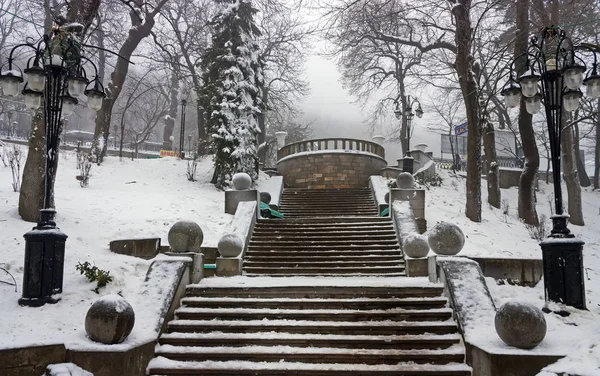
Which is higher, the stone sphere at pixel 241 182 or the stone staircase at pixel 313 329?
the stone sphere at pixel 241 182

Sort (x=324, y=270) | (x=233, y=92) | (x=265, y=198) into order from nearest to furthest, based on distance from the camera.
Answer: (x=324, y=270) < (x=265, y=198) < (x=233, y=92)

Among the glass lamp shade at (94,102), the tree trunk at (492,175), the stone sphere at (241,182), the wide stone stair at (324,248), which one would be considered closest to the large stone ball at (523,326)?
the wide stone stair at (324,248)

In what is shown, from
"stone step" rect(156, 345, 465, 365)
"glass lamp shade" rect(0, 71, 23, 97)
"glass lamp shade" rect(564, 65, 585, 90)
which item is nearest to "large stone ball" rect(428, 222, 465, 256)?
"stone step" rect(156, 345, 465, 365)

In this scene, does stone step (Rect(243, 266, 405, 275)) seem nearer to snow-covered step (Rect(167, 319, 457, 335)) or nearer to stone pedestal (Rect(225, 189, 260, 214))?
snow-covered step (Rect(167, 319, 457, 335))

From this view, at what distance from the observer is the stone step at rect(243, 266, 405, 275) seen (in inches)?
363

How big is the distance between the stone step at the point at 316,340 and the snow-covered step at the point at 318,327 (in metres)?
0.13

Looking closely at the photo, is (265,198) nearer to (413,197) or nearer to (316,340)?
(413,197)

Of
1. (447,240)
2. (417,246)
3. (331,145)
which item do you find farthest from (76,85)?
(331,145)

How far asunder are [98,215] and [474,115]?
424 inches

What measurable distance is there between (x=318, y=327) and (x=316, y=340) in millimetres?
281

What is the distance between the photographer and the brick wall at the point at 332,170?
782 inches

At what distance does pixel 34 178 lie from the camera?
8.74 metres

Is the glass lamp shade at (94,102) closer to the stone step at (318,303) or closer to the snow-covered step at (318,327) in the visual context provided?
the stone step at (318,303)

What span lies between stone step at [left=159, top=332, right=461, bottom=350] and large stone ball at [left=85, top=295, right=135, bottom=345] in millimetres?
930
